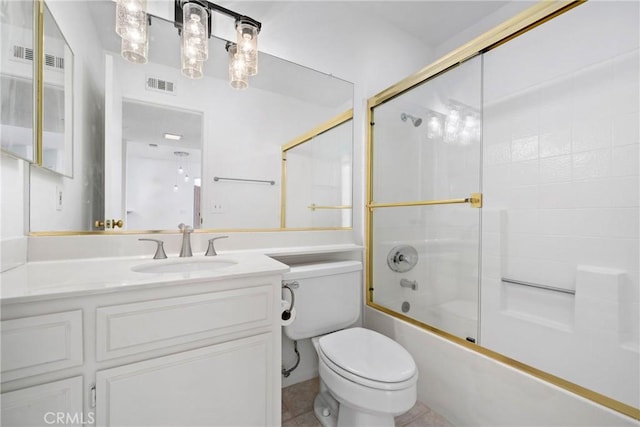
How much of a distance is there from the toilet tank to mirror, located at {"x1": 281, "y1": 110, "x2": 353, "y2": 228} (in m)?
0.33

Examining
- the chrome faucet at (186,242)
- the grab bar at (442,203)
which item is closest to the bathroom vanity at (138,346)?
the chrome faucet at (186,242)

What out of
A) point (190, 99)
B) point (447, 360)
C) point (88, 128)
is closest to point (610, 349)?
point (447, 360)

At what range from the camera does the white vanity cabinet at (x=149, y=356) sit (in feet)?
2.16

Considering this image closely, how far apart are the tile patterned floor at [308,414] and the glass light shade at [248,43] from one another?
1.75m

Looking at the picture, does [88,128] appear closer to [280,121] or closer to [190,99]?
[190,99]

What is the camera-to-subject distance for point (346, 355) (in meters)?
1.21

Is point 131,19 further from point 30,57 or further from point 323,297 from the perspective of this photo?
point 323,297

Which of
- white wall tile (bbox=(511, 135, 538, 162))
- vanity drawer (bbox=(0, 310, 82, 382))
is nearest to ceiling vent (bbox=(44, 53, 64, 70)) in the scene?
vanity drawer (bbox=(0, 310, 82, 382))

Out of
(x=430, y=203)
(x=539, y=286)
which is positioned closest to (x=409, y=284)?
(x=430, y=203)

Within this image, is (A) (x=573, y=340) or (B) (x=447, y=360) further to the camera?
(A) (x=573, y=340)

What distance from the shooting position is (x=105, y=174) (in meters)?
1.19

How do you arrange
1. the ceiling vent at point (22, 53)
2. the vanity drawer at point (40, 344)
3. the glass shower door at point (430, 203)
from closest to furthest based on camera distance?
the vanity drawer at point (40, 344) → the ceiling vent at point (22, 53) → the glass shower door at point (430, 203)

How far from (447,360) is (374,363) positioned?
19.2 inches

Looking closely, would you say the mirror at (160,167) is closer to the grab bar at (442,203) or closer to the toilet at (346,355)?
the toilet at (346,355)
